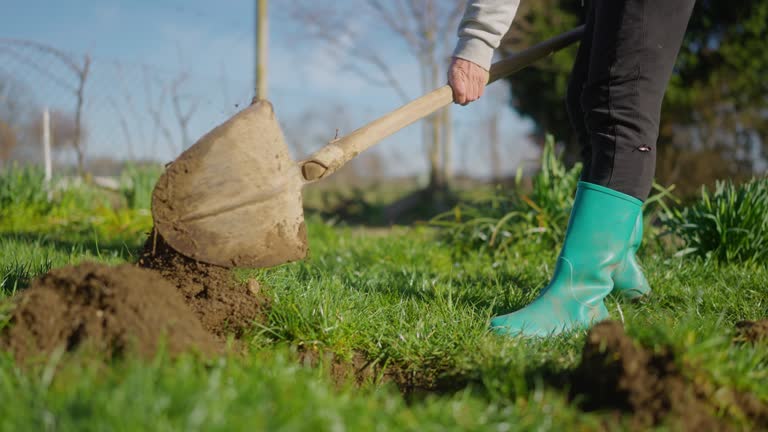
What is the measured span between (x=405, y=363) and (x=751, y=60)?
6828 millimetres

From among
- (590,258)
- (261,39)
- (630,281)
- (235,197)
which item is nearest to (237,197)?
(235,197)

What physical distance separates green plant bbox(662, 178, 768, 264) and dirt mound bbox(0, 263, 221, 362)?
2.73 m

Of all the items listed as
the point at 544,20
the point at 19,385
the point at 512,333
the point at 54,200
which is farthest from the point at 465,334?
the point at 544,20

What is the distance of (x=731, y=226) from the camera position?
3039 mm

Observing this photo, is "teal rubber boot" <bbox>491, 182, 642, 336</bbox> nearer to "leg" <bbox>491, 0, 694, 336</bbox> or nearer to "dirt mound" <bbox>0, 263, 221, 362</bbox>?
"leg" <bbox>491, 0, 694, 336</bbox>

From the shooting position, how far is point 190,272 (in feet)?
5.74

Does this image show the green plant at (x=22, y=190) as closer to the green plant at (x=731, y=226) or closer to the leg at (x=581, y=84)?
the leg at (x=581, y=84)

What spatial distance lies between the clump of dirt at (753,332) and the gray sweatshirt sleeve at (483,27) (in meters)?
1.21

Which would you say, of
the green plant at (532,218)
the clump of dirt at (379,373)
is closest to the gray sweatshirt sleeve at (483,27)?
the clump of dirt at (379,373)

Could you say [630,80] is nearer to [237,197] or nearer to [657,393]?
[657,393]

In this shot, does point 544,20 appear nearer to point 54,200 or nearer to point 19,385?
point 54,200

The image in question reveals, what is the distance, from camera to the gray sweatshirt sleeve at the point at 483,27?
2.08 meters

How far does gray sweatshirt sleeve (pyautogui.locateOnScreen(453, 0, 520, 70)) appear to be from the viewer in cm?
208

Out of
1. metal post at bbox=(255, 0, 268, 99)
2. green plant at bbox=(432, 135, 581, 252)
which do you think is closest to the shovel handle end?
green plant at bbox=(432, 135, 581, 252)
